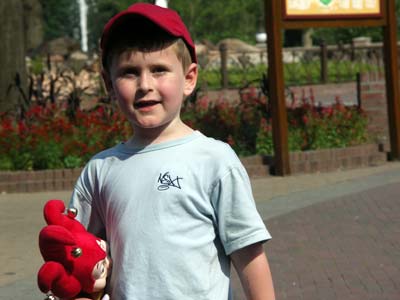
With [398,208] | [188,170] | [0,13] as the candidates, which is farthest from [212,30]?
[188,170]

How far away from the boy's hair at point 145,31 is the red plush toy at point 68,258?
0.48 metres

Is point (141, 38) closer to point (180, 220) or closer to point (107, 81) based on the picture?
point (107, 81)

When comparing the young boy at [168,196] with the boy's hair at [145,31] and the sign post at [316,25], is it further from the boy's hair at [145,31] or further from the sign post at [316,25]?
the sign post at [316,25]

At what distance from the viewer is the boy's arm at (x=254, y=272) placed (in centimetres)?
309

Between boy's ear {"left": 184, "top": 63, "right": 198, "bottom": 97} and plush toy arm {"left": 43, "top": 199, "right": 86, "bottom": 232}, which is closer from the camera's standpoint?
plush toy arm {"left": 43, "top": 199, "right": 86, "bottom": 232}

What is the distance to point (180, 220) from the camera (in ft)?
10.1

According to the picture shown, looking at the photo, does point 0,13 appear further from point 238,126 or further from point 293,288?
point 293,288

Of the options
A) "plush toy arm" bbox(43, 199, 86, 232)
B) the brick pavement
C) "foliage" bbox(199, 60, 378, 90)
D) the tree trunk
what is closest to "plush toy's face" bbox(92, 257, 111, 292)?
"plush toy arm" bbox(43, 199, 86, 232)

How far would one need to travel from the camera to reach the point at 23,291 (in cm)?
703

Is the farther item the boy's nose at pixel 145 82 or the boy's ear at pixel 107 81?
the boy's ear at pixel 107 81

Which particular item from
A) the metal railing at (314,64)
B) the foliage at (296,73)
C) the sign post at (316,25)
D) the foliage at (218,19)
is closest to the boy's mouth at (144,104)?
the sign post at (316,25)

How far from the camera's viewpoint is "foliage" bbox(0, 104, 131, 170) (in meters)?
12.2

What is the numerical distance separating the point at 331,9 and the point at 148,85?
10330mm

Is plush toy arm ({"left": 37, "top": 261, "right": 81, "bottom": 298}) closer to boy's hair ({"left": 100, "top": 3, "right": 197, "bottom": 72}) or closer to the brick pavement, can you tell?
boy's hair ({"left": 100, "top": 3, "right": 197, "bottom": 72})
